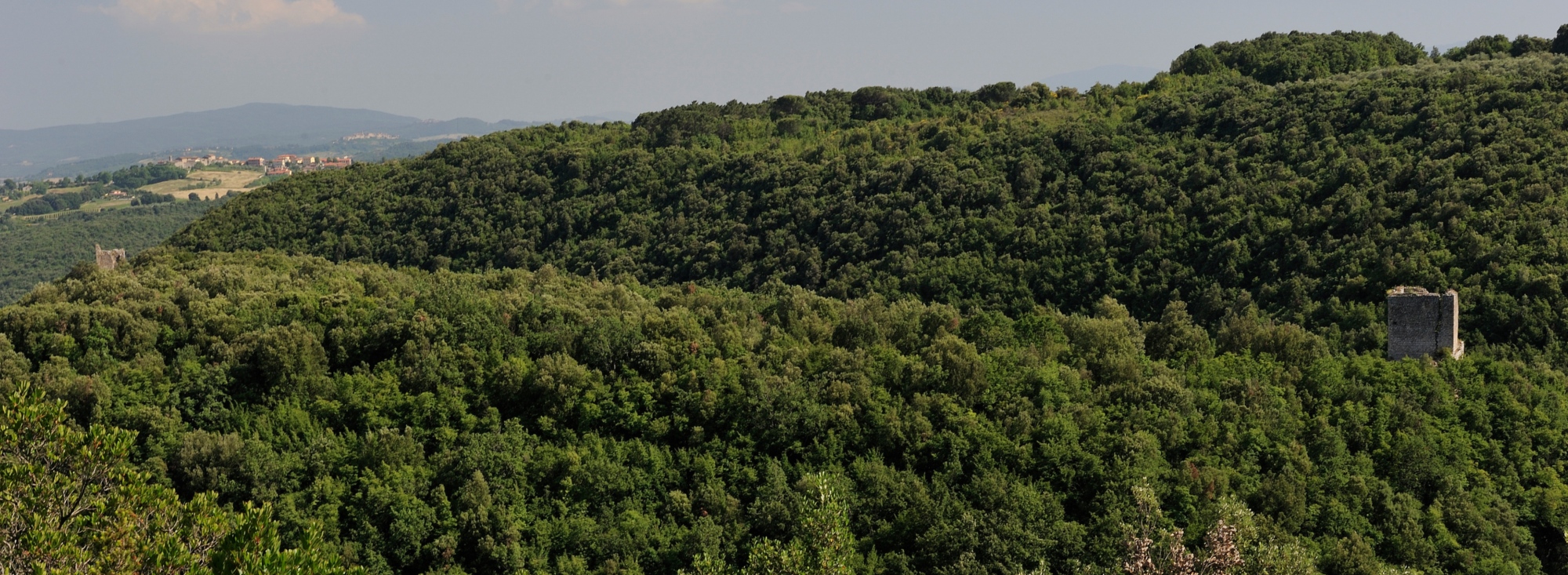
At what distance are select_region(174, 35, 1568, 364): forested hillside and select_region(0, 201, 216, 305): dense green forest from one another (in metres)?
46.2

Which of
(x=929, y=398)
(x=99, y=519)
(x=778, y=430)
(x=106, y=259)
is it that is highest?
(x=106, y=259)

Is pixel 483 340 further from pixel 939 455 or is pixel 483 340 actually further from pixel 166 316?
pixel 939 455

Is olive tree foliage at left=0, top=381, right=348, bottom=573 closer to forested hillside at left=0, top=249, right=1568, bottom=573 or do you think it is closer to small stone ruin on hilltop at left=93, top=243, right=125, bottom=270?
forested hillside at left=0, top=249, right=1568, bottom=573

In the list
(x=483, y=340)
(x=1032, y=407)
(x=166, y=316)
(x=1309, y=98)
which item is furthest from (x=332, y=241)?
(x=1309, y=98)

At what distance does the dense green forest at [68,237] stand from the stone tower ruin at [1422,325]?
97.4 metres

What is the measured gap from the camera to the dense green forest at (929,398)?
728 inches

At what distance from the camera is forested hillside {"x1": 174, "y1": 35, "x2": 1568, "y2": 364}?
110 feet

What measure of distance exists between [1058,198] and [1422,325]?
23090 mm

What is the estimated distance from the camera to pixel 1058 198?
47781 millimetres

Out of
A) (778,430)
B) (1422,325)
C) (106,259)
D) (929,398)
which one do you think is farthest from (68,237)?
(1422,325)

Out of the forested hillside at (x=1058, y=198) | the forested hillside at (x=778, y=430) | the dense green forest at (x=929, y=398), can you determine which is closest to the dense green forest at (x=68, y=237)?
the forested hillside at (x=1058, y=198)

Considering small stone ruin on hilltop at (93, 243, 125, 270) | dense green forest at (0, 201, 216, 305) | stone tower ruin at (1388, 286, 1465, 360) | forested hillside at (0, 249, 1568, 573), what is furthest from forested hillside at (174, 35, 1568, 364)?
dense green forest at (0, 201, 216, 305)

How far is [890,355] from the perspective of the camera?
80.1ft

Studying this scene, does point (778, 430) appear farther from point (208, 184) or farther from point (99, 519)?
point (208, 184)
